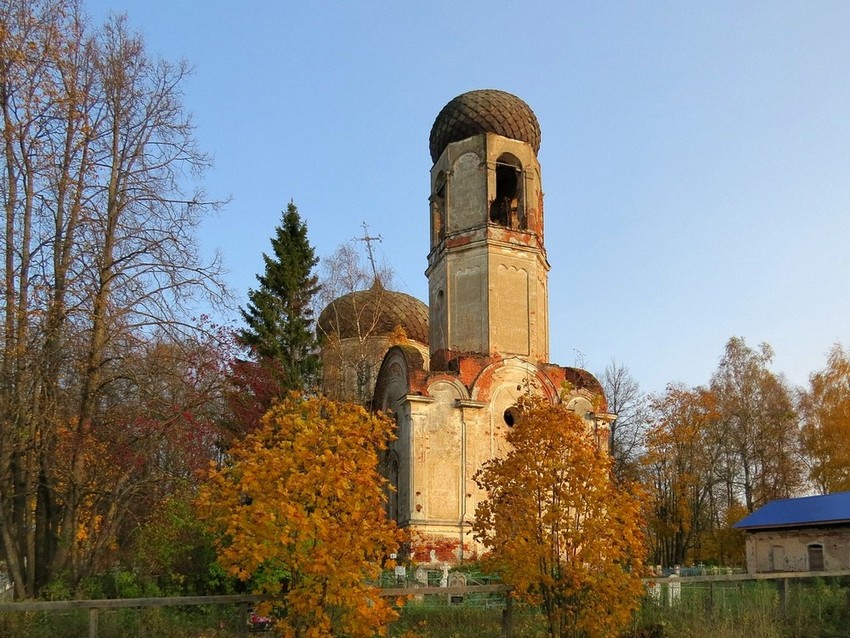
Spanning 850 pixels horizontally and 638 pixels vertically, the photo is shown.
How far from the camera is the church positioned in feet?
71.3

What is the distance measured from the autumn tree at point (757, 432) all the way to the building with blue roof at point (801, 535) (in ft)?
36.5

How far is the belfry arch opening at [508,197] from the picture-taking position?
24.9 m

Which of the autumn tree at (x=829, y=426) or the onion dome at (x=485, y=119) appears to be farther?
the autumn tree at (x=829, y=426)

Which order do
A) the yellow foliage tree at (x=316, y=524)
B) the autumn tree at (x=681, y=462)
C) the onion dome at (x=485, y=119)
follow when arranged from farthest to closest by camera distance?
the autumn tree at (x=681, y=462), the onion dome at (x=485, y=119), the yellow foliage tree at (x=316, y=524)

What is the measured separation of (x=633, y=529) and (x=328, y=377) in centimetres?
2083

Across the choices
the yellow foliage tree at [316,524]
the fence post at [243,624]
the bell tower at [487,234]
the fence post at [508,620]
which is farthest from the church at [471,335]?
the yellow foliage tree at [316,524]

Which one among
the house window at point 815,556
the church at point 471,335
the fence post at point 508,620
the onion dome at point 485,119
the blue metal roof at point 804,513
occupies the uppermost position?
the onion dome at point 485,119

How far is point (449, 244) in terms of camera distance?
2436 cm

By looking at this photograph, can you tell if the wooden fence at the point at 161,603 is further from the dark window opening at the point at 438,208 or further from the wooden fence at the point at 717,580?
the dark window opening at the point at 438,208

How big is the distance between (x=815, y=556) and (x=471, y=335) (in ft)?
42.3

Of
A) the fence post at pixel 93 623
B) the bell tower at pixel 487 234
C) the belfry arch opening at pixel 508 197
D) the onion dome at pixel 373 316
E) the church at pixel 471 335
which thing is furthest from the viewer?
the onion dome at pixel 373 316

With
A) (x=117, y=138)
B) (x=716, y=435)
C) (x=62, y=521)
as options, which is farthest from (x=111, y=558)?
(x=716, y=435)

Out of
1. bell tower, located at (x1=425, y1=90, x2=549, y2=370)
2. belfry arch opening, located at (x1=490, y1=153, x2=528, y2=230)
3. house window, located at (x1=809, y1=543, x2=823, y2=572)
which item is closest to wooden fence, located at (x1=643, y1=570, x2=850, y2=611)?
bell tower, located at (x1=425, y1=90, x2=549, y2=370)

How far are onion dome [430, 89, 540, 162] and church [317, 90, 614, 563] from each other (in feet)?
0.12
